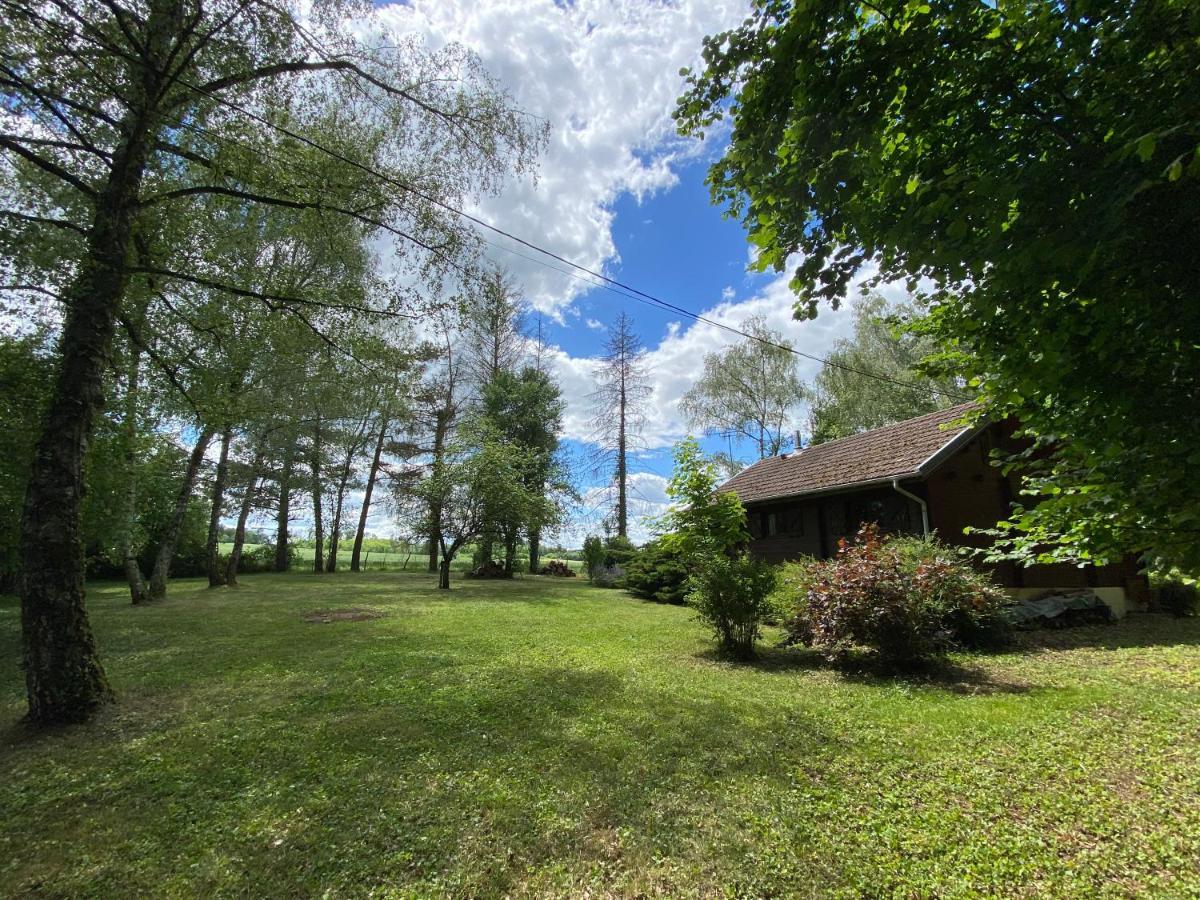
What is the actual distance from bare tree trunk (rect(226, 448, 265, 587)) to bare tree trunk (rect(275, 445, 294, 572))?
4.16ft

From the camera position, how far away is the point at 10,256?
5297mm

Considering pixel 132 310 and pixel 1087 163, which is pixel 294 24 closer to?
pixel 132 310

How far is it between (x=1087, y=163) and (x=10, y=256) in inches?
350

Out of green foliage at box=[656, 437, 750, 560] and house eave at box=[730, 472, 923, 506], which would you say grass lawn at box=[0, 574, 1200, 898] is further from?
house eave at box=[730, 472, 923, 506]

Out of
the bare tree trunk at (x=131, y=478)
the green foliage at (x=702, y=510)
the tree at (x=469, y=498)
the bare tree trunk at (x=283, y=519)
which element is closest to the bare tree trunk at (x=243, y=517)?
the bare tree trunk at (x=283, y=519)

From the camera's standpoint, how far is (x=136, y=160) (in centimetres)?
513

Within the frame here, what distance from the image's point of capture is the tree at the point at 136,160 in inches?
173

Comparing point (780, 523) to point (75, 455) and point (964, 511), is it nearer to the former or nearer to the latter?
point (964, 511)

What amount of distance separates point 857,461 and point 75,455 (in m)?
14.4

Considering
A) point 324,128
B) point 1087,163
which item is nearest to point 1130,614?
point 1087,163

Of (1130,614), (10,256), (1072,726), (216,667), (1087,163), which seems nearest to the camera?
(1087,163)

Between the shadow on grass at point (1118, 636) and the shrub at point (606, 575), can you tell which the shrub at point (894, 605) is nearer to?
the shadow on grass at point (1118, 636)

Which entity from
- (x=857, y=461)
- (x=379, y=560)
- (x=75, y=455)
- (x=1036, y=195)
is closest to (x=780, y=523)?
(x=857, y=461)

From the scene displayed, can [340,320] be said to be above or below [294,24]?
below
